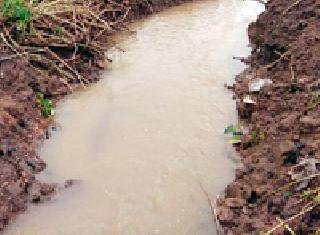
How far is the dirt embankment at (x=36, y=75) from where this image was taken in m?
4.60

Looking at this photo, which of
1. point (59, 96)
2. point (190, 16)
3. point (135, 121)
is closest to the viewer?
point (135, 121)

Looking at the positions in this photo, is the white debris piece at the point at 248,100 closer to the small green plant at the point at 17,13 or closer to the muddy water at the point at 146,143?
the muddy water at the point at 146,143

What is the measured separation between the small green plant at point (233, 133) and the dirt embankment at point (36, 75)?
1804mm

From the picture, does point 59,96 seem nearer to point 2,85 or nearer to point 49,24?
point 2,85

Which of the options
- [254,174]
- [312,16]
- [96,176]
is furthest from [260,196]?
[312,16]

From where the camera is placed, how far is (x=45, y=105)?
5891mm

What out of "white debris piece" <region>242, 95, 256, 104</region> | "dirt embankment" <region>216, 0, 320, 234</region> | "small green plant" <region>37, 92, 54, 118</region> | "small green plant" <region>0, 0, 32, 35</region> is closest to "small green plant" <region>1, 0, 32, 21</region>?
"small green plant" <region>0, 0, 32, 35</region>

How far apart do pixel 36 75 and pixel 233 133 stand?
245 cm

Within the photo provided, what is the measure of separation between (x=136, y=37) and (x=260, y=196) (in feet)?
14.6

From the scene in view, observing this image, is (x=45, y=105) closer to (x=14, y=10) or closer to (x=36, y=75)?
(x=36, y=75)

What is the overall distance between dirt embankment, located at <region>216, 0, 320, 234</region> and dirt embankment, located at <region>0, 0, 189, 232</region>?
1.69m

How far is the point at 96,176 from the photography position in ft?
15.9

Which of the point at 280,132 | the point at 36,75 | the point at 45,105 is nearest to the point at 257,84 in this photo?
the point at 280,132

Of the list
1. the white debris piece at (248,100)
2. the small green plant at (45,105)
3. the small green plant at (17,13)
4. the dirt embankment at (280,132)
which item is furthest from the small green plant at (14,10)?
the white debris piece at (248,100)
